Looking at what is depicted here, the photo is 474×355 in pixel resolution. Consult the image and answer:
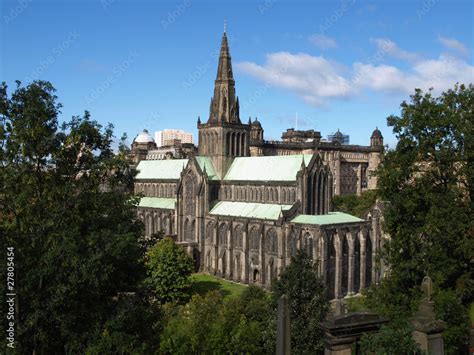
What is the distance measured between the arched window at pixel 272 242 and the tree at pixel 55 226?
4175cm

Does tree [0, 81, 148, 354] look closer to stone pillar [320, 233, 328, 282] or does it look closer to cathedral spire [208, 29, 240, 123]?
stone pillar [320, 233, 328, 282]

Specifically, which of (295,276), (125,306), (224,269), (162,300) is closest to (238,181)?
(224,269)

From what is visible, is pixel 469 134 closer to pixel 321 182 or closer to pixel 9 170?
pixel 9 170

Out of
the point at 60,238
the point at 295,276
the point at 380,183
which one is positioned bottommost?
the point at 295,276

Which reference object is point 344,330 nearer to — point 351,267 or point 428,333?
point 428,333

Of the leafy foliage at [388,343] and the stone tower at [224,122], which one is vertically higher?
the stone tower at [224,122]

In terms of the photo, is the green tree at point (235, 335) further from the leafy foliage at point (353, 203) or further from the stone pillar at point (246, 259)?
the leafy foliage at point (353, 203)

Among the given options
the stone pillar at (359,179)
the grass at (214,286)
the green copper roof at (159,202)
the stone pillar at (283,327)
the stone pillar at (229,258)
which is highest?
the stone pillar at (359,179)

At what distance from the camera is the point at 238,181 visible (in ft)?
244

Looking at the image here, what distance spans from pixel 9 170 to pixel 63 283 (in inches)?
197

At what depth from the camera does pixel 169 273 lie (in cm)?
5384

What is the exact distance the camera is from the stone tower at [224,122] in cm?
7775

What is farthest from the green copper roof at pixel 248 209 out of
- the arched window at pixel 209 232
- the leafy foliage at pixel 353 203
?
the leafy foliage at pixel 353 203

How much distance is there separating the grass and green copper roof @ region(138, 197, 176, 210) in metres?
19.6
